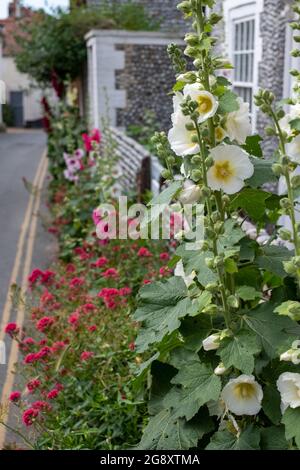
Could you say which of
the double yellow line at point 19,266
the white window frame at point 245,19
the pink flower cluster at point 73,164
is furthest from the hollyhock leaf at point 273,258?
the pink flower cluster at point 73,164

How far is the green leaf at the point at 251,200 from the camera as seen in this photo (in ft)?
7.20

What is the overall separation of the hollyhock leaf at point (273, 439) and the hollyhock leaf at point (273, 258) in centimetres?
46

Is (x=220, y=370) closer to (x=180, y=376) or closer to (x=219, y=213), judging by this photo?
(x=180, y=376)

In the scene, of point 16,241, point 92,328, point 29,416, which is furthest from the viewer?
point 16,241

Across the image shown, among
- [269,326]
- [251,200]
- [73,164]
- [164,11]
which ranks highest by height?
[164,11]

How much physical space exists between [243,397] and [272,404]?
93mm

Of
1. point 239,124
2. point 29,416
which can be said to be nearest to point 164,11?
point 29,416

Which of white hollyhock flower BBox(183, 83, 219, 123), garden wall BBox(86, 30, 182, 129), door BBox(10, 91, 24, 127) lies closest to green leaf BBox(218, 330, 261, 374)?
white hollyhock flower BBox(183, 83, 219, 123)

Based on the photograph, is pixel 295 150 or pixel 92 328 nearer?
pixel 295 150

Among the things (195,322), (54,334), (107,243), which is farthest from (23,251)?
(195,322)

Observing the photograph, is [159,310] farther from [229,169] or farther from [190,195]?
[229,169]

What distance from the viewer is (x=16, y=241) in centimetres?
1008

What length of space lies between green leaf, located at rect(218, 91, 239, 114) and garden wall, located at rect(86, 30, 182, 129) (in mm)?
10254

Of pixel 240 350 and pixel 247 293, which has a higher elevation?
pixel 247 293
